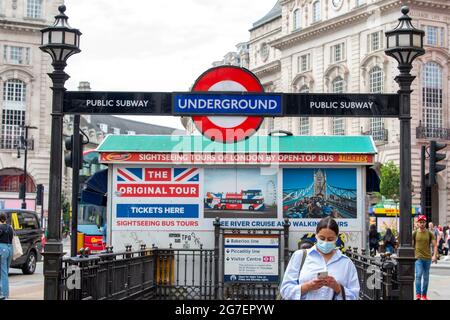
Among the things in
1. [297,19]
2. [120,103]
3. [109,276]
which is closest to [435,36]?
[297,19]

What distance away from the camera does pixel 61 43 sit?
35.3 feet

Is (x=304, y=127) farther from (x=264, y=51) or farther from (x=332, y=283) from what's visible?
(x=332, y=283)

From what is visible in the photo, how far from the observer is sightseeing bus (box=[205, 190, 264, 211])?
14.8 metres

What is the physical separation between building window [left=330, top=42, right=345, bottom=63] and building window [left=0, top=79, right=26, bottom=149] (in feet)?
101

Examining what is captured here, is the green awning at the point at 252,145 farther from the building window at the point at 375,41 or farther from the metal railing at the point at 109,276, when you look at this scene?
the building window at the point at 375,41

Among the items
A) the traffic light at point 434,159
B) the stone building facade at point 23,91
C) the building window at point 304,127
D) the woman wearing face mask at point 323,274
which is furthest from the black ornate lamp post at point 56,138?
the stone building facade at point 23,91

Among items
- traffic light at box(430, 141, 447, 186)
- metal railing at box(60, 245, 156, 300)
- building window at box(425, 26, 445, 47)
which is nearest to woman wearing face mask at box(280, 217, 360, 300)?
metal railing at box(60, 245, 156, 300)

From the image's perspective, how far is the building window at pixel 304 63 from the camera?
77750 mm

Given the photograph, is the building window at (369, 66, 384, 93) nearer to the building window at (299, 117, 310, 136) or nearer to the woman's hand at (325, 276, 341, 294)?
the building window at (299, 117, 310, 136)

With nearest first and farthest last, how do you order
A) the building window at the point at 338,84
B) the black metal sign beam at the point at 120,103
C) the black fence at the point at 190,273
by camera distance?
the black metal sign beam at the point at 120,103
the black fence at the point at 190,273
the building window at the point at 338,84

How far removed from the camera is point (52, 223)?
10469 millimetres

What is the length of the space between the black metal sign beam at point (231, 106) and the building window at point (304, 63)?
6736 cm

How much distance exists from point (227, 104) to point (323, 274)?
16.7 ft
